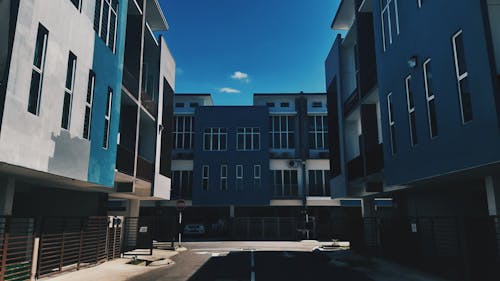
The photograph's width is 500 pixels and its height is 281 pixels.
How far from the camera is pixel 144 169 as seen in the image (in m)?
20.7

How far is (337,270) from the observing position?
51.9 feet

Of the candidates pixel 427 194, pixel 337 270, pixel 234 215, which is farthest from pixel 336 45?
pixel 234 215

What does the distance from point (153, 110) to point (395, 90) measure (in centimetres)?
1385

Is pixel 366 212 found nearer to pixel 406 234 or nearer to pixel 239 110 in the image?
pixel 406 234

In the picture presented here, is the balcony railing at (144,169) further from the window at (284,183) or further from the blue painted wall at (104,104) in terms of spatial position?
the window at (284,183)

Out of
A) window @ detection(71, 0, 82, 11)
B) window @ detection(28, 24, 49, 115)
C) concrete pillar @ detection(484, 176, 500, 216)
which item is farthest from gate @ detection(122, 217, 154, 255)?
concrete pillar @ detection(484, 176, 500, 216)

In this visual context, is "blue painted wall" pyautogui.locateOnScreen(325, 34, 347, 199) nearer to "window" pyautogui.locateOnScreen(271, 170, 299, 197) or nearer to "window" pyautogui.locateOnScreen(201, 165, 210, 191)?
"window" pyautogui.locateOnScreen(271, 170, 299, 197)

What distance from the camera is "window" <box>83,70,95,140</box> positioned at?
1334 centimetres

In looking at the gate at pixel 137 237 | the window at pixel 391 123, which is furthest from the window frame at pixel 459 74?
the gate at pixel 137 237

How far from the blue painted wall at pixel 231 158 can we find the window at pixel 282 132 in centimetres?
161

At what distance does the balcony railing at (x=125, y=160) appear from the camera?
16.9m

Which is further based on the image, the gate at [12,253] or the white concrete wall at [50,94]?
the gate at [12,253]

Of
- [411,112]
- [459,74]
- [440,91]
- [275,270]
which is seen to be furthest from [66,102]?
[411,112]

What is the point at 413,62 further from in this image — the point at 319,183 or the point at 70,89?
the point at 319,183
